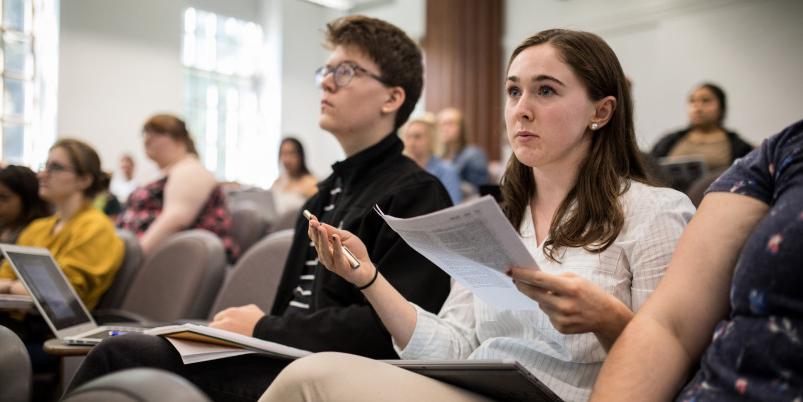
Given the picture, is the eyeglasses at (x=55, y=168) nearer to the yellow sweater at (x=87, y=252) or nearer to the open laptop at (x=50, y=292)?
the yellow sweater at (x=87, y=252)

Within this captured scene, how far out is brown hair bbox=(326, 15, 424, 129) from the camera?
6.81 ft

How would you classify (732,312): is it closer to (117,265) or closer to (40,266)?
(40,266)

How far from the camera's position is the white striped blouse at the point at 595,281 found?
4.25ft

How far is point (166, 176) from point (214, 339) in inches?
99.5

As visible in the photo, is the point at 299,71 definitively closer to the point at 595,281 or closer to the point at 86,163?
the point at 86,163

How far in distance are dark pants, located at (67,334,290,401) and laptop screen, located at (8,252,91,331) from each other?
21.6 inches

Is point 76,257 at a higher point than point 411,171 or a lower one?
lower

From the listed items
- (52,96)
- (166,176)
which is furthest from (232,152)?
(166,176)

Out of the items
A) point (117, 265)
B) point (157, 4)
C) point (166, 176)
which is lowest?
point (117, 265)

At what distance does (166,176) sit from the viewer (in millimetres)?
3777

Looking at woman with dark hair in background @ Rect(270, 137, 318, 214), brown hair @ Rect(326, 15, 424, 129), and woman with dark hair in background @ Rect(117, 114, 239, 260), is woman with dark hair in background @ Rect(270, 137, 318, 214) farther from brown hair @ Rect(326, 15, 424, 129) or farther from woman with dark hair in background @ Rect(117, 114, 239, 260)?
brown hair @ Rect(326, 15, 424, 129)

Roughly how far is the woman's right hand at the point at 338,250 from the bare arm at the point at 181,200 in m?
2.25

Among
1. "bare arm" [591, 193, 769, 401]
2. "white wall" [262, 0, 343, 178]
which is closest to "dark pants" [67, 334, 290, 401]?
"bare arm" [591, 193, 769, 401]

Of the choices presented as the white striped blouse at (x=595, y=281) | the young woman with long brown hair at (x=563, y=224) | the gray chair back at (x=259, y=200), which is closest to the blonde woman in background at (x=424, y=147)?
the gray chair back at (x=259, y=200)
